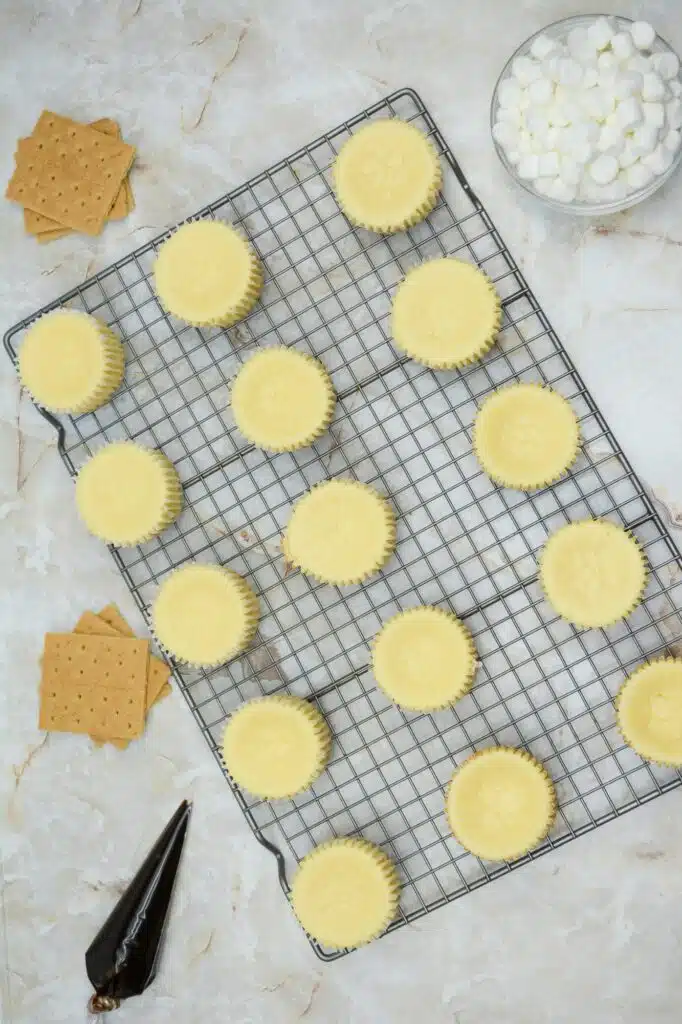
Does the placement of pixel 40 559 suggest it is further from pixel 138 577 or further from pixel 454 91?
pixel 454 91

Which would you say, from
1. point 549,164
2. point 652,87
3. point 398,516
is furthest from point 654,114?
point 398,516

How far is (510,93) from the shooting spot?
8.56ft

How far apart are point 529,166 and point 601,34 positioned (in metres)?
0.38

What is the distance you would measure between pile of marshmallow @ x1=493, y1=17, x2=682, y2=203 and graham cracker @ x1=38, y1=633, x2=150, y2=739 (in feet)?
6.09

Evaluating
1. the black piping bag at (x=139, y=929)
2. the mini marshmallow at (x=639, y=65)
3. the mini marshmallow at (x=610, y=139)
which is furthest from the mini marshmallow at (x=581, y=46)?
the black piping bag at (x=139, y=929)

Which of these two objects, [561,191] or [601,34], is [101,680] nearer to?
[561,191]

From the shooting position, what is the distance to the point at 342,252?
2.83m

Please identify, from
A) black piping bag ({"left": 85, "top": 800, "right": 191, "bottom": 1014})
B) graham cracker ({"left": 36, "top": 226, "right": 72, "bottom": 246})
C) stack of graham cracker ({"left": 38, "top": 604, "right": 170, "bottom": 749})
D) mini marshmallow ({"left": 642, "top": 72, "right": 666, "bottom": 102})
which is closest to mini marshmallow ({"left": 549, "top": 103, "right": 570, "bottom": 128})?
mini marshmallow ({"left": 642, "top": 72, "right": 666, "bottom": 102})

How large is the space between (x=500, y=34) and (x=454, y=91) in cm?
22

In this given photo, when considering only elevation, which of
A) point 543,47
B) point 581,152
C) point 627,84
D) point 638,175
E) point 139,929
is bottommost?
point 139,929

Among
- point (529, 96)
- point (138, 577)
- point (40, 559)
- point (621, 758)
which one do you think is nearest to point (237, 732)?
point (138, 577)

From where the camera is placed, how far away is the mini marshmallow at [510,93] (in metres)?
2.61

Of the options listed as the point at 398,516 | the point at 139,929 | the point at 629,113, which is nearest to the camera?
the point at 629,113

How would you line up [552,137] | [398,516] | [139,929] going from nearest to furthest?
[552,137] < [398,516] < [139,929]
